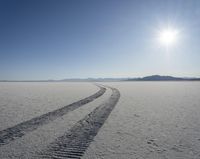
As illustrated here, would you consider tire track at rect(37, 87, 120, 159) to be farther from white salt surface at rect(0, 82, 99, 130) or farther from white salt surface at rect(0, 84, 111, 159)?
white salt surface at rect(0, 82, 99, 130)

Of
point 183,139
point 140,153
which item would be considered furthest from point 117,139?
point 183,139

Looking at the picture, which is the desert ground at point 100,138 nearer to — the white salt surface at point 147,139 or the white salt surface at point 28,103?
the white salt surface at point 147,139

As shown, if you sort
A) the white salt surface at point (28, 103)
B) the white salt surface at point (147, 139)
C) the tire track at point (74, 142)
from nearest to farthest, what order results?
1. the tire track at point (74, 142)
2. the white salt surface at point (147, 139)
3. the white salt surface at point (28, 103)

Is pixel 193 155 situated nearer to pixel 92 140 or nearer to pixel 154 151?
pixel 154 151

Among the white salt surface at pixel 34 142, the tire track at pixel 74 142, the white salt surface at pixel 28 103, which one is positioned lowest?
the white salt surface at pixel 28 103

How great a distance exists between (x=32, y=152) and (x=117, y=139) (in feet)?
8.71

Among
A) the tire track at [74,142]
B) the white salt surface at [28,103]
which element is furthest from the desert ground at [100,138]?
the white salt surface at [28,103]

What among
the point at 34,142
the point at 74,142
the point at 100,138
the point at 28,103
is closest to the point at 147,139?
the point at 100,138

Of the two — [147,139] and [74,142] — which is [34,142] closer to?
[74,142]

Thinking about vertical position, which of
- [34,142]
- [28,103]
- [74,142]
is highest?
[74,142]

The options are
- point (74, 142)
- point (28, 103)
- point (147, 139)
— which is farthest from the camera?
point (28, 103)

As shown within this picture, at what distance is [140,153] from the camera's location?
5137 millimetres

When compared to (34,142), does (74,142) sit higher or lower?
higher

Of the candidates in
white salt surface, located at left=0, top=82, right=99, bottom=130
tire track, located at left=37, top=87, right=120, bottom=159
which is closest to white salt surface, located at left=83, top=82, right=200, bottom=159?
tire track, located at left=37, top=87, right=120, bottom=159
